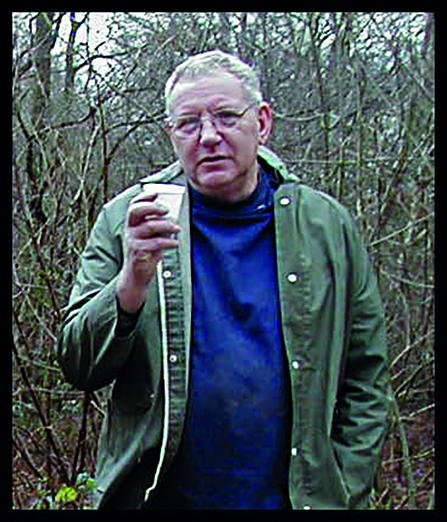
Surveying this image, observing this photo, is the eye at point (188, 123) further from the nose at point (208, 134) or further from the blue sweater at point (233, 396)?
the blue sweater at point (233, 396)

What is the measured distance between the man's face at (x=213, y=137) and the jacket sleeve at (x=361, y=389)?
0.39 meters

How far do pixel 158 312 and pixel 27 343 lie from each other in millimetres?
2426

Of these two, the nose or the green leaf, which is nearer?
the nose

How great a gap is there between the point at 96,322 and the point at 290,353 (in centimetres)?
50

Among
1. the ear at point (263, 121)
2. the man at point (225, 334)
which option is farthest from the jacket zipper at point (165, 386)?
the ear at point (263, 121)

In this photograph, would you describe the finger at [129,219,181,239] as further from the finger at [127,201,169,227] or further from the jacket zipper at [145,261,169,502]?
the jacket zipper at [145,261,169,502]

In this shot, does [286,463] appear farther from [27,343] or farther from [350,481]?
[27,343]

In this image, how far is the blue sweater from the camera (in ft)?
6.14

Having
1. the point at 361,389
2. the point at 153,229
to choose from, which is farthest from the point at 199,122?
the point at 361,389

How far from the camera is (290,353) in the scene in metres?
1.91

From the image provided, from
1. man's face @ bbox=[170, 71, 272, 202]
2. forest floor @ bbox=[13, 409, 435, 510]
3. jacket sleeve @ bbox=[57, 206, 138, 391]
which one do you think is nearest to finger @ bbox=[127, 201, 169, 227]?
jacket sleeve @ bbox=[57, 206, 138, 391]

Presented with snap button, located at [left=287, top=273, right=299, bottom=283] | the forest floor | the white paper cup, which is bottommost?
the forest floor

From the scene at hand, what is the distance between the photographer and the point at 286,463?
75.3 inches
